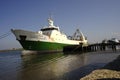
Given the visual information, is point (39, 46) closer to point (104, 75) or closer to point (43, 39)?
Result: point (43, 39)

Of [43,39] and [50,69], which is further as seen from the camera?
[43,39]

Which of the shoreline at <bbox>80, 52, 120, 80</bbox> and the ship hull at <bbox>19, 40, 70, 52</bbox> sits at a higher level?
the ship hull at <bbox>19, 40, 70, 52</bbox>

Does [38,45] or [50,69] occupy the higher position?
[38,45]

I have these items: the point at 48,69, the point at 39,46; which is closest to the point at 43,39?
the point at 39,46

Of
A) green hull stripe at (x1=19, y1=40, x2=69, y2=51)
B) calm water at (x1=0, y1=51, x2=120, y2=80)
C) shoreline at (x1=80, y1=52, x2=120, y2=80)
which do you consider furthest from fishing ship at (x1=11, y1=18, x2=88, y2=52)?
shoreline at (x1=80, y1=52, x2=120, y2=80)

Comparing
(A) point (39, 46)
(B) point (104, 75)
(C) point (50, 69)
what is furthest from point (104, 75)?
(A) point (39, 46)

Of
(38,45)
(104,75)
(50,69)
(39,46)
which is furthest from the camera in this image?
(39,46)

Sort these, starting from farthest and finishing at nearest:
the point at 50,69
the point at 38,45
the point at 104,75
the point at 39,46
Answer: the point at 39,46, the point at 38,45, the point at 50,69, the point at 104,75

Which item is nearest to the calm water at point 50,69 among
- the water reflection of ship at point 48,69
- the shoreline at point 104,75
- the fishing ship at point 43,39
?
the water reflection of ship at point 48,69

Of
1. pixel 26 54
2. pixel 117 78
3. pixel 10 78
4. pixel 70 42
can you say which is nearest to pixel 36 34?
pixel 26 54

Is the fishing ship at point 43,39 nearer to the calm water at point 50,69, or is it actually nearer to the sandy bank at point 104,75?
the calm water at point 50,69

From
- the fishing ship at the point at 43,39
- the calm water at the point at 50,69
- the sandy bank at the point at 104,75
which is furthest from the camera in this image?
the fishing ship at the point at 43,39

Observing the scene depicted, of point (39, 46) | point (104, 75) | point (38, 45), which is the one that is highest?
point (38, 45)

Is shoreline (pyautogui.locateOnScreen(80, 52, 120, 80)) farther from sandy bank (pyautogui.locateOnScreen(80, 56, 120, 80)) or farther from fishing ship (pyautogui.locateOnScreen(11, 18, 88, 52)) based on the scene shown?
fishing ship (pyautogui.locateOnScreen(11, 18, 88, 52))
